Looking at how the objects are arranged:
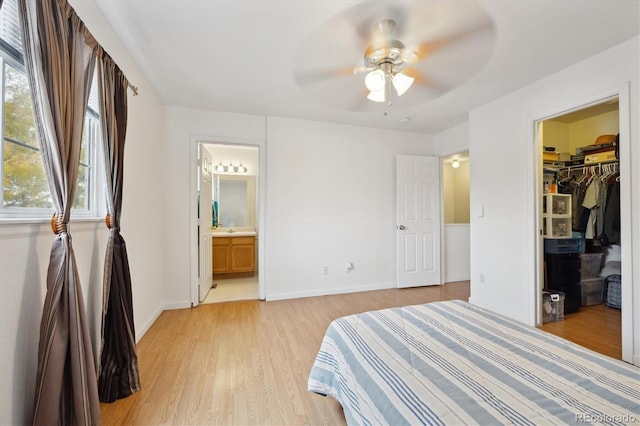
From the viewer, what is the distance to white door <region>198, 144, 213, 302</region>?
336cm

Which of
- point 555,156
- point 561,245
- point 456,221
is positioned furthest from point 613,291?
point 456,221

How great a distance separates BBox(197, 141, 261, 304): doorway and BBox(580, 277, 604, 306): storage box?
425cm

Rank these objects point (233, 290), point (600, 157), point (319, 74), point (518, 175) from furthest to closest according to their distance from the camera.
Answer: point (233, 290), point (600, 157), point (518, 175), point (319, 74)

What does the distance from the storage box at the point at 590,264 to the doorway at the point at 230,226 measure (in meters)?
4.31

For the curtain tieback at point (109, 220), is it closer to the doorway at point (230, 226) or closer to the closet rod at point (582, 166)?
the doorway at point (230, 226)

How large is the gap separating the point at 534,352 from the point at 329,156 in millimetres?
3111

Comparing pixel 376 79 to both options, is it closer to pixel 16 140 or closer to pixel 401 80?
Result: pixel 401 80

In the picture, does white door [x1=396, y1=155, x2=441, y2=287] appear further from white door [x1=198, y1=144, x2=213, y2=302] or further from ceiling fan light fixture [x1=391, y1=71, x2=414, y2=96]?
white door [x1=198, y1=144, x2=213, y2=302]

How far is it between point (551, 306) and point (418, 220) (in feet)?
6.01

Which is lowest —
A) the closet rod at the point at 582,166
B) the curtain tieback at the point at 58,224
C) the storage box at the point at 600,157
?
the curtain tieback at the point at 58,224

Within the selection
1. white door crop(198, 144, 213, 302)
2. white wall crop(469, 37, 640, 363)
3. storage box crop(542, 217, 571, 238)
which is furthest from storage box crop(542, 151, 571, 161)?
white door crop(198, 144, 213, 302)

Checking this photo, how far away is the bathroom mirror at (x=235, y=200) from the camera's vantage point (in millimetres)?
5141

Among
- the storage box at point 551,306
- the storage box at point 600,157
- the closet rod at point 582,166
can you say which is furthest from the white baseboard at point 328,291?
the storage box at point 600,157

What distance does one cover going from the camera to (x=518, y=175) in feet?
9.08
